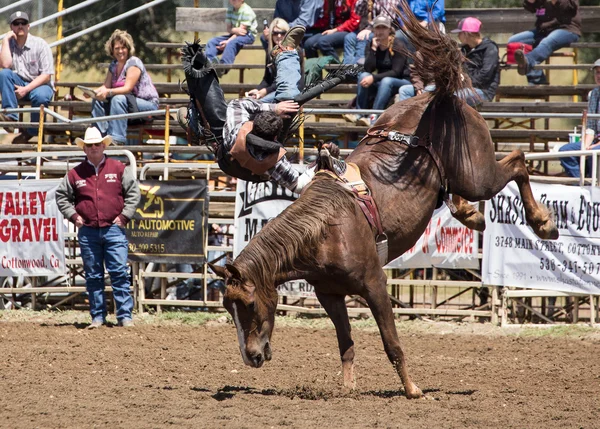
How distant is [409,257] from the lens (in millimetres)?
10758

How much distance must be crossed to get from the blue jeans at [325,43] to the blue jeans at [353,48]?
30 centimetres

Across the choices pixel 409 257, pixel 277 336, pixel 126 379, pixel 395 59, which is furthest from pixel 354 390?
pixel 395 59

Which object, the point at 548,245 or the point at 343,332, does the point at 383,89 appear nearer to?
the point at 548,245

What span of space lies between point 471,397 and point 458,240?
440cm

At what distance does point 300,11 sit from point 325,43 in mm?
751

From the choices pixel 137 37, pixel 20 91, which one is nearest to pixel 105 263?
pixel 20 91

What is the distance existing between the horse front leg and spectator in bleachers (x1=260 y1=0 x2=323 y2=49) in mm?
7076

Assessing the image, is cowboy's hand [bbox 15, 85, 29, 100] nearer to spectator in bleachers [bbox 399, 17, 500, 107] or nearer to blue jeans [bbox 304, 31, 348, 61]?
blue jeans [bbox 304, 31, 348, 61]

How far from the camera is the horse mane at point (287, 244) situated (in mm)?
6004

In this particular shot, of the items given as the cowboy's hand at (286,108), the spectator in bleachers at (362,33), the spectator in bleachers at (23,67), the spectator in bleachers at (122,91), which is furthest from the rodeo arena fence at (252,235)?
the cowboy's hand at (286,108)

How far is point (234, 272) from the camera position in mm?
5863

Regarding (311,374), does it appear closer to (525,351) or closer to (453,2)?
(525,351)

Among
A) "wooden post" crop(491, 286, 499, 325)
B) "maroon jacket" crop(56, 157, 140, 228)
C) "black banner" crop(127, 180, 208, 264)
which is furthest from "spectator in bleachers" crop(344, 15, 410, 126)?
"maroon jacket" crop(56, 157, 140, 228)

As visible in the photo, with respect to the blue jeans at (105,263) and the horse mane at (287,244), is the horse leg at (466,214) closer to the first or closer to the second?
the horse mane at (287,244)
